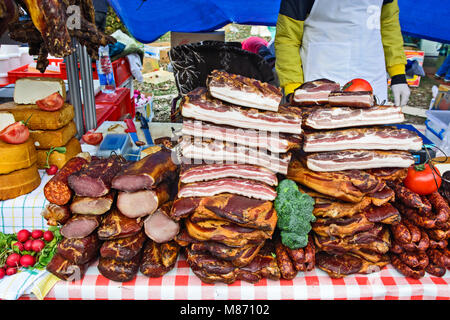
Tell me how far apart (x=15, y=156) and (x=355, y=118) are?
2356 mm

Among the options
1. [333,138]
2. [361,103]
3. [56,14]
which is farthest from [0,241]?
[361,103]

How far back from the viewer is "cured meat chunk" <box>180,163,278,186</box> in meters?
2.00

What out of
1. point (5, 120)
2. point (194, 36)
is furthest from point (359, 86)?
point (194, 36)

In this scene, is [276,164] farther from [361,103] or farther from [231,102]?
[361,103]

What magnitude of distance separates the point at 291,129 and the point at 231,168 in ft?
1.34

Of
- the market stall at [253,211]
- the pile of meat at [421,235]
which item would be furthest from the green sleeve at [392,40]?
the pile of meat at [421,235]

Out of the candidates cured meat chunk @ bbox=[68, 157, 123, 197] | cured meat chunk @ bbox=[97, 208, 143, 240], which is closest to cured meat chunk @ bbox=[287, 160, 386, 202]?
cured meat chunk @ bbox=[97, 208, 143, 240]

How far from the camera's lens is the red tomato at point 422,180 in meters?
2.21

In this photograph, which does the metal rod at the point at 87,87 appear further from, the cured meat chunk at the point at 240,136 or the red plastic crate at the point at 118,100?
the cured meat chunk at the point at 240,136

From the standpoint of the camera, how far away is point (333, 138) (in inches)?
78.0

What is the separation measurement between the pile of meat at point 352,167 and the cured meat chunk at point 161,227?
0.83m

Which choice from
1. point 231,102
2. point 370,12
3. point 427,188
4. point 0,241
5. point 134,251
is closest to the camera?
point 231,102

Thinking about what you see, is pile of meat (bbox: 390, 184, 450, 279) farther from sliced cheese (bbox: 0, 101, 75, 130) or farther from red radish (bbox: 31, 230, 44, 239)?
sliced cheese (bbox: 0, 101, 75, 130)
